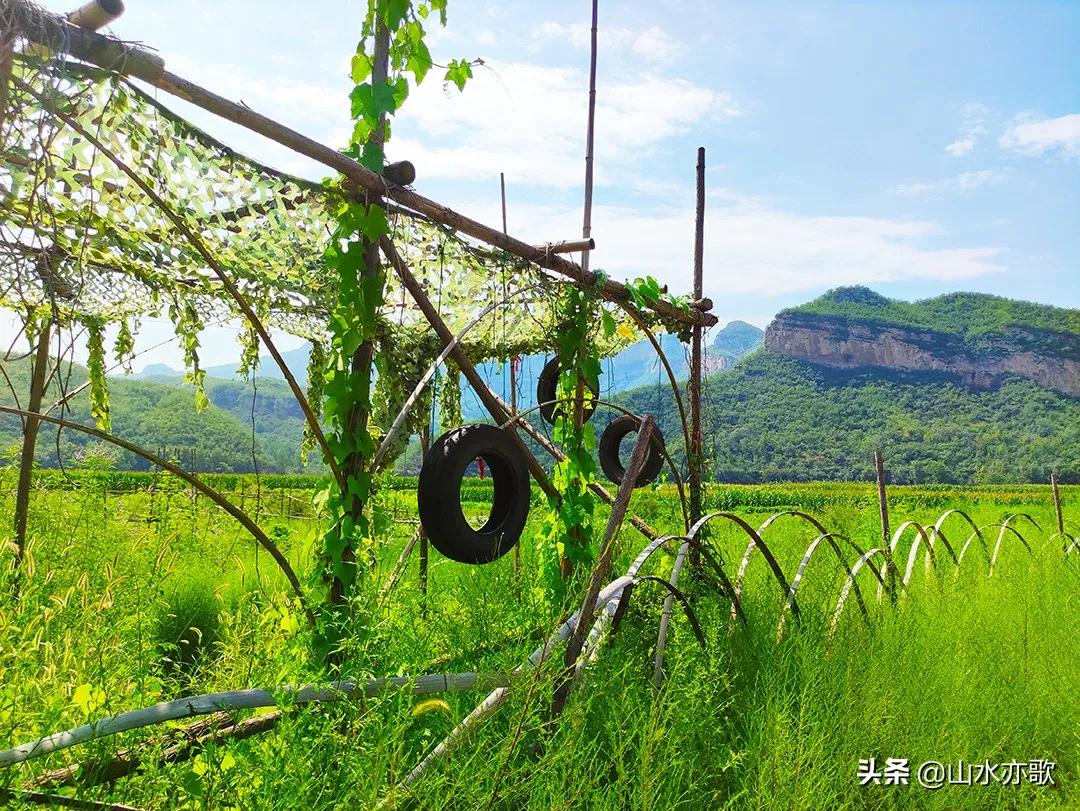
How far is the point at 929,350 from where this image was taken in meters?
73.8

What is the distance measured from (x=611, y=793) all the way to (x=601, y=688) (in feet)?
1.36

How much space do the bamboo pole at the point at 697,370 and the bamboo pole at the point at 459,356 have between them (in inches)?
46.6

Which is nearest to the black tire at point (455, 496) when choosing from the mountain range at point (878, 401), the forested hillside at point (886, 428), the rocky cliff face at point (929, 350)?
the mountain range at point (878, 401)

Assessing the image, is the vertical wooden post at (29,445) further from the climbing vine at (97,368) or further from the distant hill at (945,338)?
the distant hill at (945,338)

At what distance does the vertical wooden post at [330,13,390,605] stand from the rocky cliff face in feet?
239

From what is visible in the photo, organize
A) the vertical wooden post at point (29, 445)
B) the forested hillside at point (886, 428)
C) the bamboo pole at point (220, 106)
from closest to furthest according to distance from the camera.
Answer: the bamboo pole at point (220, 106)
the vertical wooden post at point (29, 445)
the forested hillside at point (886, 428)

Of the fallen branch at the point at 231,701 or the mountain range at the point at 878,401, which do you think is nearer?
the fallen branch at the point at 231,701

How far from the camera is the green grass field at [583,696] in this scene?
1691mm

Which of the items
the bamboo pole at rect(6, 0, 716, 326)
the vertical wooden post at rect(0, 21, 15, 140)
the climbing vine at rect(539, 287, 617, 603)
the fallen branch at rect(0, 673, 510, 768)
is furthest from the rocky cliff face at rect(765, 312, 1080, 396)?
the vertical wooden post at rect(0, 21, 15, 140)

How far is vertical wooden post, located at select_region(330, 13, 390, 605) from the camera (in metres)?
2.70

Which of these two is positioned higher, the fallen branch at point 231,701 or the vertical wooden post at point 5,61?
the vertical wooden post at point 5,61

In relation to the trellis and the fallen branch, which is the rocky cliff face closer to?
the trellis

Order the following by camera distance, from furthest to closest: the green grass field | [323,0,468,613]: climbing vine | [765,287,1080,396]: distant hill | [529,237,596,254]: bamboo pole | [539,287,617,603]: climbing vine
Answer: [765,287,1080,396]: distant hill → [539,287,617,603]: climbing vine → [529,237,596,254]: bamboo pole → [323,0,468,613]: climbing vine → the green grass field

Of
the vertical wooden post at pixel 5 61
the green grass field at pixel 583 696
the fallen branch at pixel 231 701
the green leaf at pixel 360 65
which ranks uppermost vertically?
the green leaf at pixel 360 65
